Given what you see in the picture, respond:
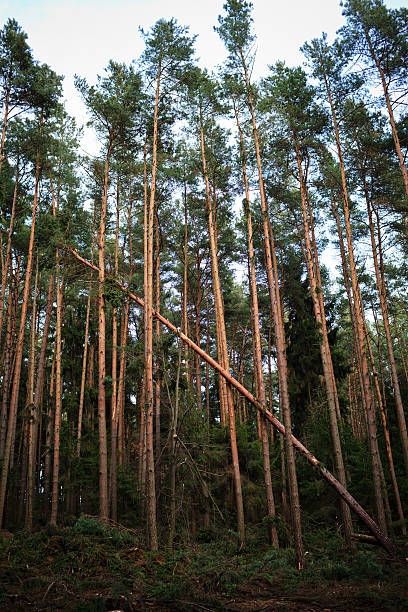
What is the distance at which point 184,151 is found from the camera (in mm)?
15492

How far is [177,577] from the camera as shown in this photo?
7.47 meters

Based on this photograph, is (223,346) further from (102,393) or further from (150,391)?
(102,393)

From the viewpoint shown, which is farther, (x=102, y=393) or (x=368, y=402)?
(x=368, y=402)

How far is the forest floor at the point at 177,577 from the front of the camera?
562 centimetres

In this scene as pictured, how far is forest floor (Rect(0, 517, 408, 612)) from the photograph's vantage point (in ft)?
18.5

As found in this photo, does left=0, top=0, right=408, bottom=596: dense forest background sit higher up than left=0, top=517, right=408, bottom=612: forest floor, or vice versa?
left=0, top=0, right=408, bottom=596: dense forest background

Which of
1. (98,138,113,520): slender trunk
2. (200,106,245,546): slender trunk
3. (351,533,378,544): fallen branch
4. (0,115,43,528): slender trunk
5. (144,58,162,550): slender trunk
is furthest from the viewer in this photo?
(0,115,43,528): slender trunk

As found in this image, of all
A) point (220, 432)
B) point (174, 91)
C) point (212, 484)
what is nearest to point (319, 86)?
point (174, 91)

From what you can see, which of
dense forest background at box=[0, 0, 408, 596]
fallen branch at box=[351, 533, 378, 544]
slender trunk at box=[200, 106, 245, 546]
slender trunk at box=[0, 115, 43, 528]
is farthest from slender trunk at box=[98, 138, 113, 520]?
fallen branch at box=[351, 533, 378, 544]

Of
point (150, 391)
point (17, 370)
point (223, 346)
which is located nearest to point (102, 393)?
point (150, 391)

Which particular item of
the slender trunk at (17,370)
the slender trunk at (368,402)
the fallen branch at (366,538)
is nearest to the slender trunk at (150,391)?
the slender trunk at (17,370)

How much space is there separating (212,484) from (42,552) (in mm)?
7006

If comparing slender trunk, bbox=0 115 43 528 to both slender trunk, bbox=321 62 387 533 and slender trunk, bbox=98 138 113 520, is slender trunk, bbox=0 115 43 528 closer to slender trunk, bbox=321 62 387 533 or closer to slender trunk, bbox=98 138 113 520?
slender trunk, bbox=98 138 113 520

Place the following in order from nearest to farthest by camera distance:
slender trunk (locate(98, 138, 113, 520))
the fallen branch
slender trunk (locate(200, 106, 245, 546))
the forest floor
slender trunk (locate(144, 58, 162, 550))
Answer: the forest floor → slender trunk (locate(144, 58, 162, 550)) → the fallen branch → slender trunk (locate(98, 138, 113, 520)) → slender trunk (locate(200, 106, 245, 546))
